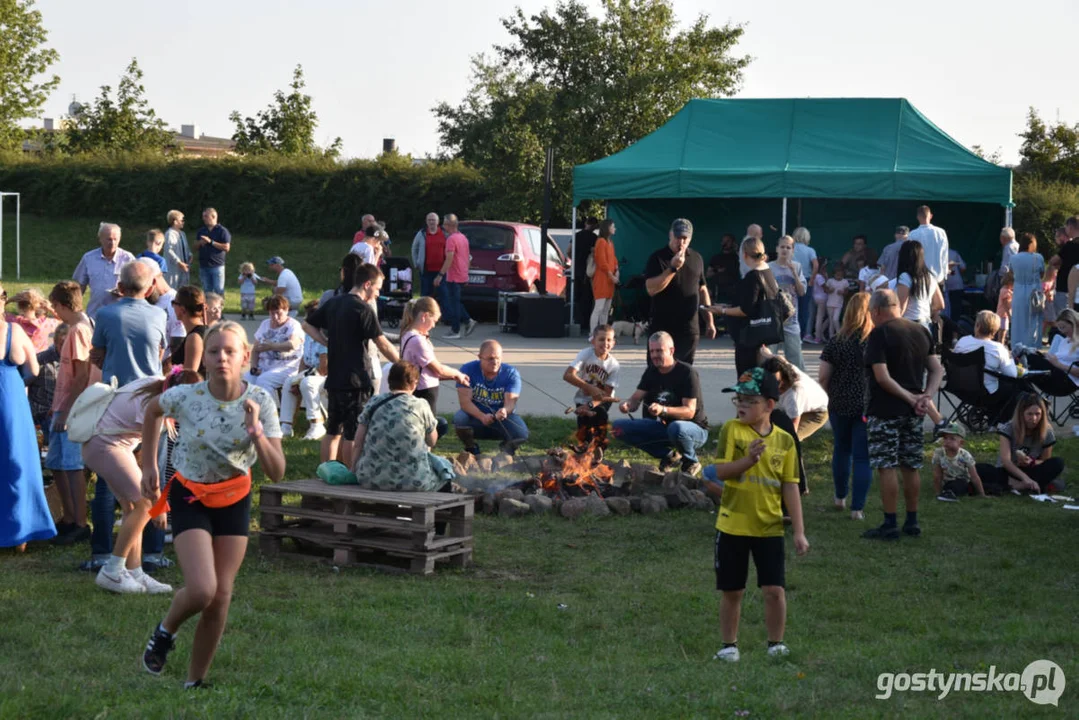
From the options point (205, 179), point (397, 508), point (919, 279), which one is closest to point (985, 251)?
point (919, 279)

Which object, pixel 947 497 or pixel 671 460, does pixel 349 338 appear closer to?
pixel 671 460

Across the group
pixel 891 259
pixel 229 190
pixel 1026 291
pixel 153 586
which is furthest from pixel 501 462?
pixel 229 190

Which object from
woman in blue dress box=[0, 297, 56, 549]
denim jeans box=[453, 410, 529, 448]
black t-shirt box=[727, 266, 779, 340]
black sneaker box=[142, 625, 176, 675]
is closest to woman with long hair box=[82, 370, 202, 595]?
woman in blue dress box=[0, 297, 56, 549]

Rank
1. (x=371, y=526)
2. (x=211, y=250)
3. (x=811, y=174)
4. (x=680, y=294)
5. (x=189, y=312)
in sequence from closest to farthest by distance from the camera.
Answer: (x=189, y=312)
(x=371, y=526)
(x=680, y=294)
(x=811, y=174)
(x=211, y=250)

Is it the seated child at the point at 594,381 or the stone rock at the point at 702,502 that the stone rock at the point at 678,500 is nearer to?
the stone rock at the point at 702,502

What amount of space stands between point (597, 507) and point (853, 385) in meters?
2.01

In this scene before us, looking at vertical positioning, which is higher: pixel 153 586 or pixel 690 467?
pixel 690 467

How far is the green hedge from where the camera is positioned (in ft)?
125

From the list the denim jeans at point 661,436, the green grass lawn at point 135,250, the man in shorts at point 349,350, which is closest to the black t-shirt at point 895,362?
the denim jeans at point 661,436

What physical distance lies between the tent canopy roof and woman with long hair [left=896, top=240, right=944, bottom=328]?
6622 mm

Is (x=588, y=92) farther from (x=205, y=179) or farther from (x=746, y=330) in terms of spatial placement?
(x=746, y=330)

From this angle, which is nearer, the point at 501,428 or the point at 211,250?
the point at 501,428

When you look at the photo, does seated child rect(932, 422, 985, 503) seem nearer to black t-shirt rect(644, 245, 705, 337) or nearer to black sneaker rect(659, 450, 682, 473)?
black sneaker rect(659, 450, 682, 473)

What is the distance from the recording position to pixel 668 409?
10.5m
